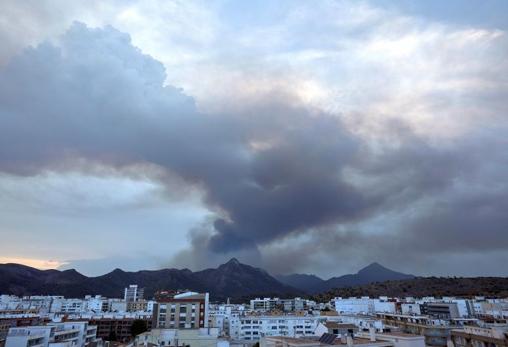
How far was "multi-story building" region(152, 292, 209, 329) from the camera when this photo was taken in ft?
369

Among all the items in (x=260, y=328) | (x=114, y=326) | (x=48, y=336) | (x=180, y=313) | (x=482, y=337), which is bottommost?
(x=260, y=328)

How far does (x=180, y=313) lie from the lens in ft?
374

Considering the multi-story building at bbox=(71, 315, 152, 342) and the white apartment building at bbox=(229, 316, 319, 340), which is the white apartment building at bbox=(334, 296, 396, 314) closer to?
the white apartment building at bbox=(229, 316, 319, 340)

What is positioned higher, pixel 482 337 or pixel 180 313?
pixel 180 313

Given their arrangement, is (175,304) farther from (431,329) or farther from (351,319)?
(431,329)

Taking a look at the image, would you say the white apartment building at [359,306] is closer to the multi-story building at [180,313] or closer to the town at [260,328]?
the town at [260,328]

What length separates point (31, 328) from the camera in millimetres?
76188

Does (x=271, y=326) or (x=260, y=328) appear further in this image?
(x=260, y=328)

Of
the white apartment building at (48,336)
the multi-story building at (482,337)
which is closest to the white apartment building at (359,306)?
the multi-story building at (482,337)

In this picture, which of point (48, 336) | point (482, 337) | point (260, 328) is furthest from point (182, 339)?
point (260, 328)

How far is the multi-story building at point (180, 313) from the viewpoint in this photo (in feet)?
369

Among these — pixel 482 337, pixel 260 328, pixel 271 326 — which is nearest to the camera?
pixel 482 337

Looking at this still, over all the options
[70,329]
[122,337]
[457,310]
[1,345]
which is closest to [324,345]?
[1,345]

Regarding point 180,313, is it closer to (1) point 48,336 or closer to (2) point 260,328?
(2) point 260,328
